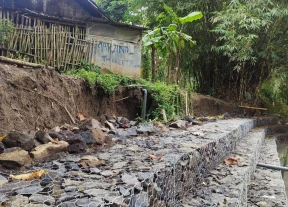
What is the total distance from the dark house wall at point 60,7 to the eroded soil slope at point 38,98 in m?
4.65

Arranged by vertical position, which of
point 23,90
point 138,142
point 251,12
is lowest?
point 138,142

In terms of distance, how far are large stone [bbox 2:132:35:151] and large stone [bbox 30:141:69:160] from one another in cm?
7

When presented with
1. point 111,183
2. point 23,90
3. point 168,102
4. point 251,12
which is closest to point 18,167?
point 111,183

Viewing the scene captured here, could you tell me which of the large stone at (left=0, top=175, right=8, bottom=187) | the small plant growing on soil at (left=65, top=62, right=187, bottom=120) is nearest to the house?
the small plant growing on soil at (left=65, top=62, right=187, bottom=120)

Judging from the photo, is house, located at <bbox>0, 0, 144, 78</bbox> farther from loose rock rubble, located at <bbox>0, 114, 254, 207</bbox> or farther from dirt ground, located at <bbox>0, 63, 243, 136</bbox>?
loose rock rubble, located at <bbox>0, 114, 254, 207</bbox>

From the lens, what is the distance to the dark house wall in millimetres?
8781

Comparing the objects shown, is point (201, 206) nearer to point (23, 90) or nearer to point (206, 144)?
point (206, 144)

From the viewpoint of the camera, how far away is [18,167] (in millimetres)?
1760

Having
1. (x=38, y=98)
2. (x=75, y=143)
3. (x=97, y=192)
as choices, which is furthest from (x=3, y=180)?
(x=38, y=98)

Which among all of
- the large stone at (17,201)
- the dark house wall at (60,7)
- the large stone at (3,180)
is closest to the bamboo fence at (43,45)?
the dark house wall at (60,7)

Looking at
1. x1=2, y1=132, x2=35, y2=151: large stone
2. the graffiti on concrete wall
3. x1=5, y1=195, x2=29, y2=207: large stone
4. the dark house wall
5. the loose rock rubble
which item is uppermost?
the dark house wall

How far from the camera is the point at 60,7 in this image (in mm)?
9688

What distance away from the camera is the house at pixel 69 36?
249 inches

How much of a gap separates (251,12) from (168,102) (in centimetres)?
430
